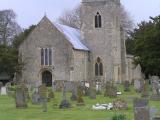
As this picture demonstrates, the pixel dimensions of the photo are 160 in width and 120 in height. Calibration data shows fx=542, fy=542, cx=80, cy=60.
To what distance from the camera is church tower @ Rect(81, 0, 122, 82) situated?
6325cm

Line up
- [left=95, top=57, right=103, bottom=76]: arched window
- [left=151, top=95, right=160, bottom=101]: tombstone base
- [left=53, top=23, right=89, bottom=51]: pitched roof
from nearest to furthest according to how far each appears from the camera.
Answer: [left=151, top=95, right=160, bottom=101]: tombstone base
[left=53, top=23, right=89, bottom=51]: pitched roof
[left=95, top=57, right=103, bottom=76]: arched window

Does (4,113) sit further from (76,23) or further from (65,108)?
(76,23)

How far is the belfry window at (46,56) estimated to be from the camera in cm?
6162

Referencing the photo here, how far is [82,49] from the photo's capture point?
61.7 metres

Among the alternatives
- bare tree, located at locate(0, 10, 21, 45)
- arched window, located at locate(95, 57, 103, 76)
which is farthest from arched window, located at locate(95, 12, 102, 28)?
bare tree, located at locate(0, 10, 21, 45)

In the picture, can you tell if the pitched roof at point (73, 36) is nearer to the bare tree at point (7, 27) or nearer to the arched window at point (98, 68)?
the arched window at point (98, 68)

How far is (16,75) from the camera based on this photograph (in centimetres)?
6359

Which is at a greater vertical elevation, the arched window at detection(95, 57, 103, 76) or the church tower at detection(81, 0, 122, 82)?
the church tower at detection(81, 0, 122, 82)

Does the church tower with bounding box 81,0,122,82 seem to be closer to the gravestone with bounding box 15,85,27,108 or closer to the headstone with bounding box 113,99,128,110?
the gravestone with bounding box 15,85,27,108

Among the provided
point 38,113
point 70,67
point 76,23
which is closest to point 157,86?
point 38,113

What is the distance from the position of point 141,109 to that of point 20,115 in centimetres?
895

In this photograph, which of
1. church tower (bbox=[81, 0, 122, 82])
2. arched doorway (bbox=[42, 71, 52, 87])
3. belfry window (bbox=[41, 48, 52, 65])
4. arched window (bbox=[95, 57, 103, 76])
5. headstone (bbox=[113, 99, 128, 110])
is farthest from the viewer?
arched window (bbox=[95, 57, 103, 76])

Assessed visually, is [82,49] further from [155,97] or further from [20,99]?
[20,99]

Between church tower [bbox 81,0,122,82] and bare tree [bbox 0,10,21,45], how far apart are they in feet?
60.1
